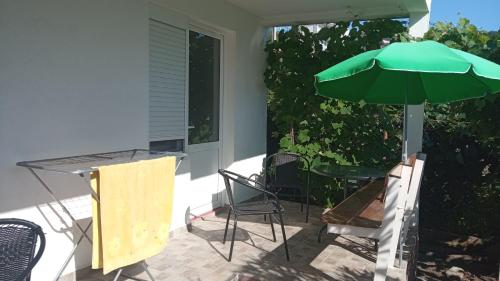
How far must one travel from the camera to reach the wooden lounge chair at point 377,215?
270cm

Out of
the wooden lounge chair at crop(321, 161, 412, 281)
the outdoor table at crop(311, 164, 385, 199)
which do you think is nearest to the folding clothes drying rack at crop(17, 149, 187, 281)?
the wooden lounge chair at crop(321, 161, 412, 281)

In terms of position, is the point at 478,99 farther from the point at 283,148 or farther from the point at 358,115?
the point at 283,148

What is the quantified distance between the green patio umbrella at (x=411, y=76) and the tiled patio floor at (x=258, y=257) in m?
1.24

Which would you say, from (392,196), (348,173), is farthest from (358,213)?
(392,196)

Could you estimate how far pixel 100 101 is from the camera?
11.5ft

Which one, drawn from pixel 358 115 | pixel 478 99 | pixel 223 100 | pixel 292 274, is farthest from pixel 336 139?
pixel 292 274

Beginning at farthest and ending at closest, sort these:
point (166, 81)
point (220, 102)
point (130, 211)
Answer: point (220, 102) → point (166, 81) → point (130, 211)

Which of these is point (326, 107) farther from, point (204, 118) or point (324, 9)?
point (204, 118)

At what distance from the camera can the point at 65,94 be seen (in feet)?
10.5

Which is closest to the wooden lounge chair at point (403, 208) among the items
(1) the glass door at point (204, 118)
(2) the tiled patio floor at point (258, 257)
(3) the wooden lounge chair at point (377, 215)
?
(3) the wooden lounge chair at point (377, 215)

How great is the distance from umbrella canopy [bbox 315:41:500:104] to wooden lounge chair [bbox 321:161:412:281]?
0.75m

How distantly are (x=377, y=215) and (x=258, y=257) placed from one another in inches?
48.2

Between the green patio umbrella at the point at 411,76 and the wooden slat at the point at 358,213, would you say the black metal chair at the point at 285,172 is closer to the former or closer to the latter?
the wooden slat at the point at 358,213

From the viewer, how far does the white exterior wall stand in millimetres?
2832
